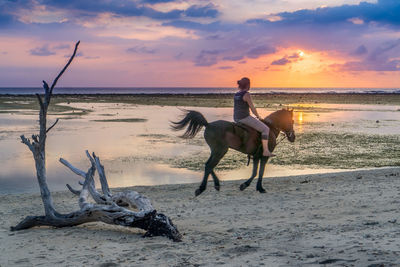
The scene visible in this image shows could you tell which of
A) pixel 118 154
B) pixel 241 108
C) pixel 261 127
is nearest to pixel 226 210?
pixel 261 127

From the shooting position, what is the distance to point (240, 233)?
7219 millimetres

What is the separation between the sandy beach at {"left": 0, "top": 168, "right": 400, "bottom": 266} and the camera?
231 inches

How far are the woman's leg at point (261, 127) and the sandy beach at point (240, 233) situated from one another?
1.12 meters

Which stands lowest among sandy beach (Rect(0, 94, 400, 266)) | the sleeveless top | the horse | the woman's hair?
sandy beach (Rect(0, 94, 400, 266))

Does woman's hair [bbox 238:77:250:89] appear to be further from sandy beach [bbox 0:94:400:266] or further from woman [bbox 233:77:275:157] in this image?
sandy beach [bbox 0:94:400:266]

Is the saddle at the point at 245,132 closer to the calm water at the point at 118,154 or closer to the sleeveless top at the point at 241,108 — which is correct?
the sleeveless top at the point at 241,108

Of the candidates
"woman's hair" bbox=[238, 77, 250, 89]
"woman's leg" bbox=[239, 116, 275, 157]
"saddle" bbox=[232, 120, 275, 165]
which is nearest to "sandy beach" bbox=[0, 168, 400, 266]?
"woman's leg" bbox=[239, 116, 275, 157]

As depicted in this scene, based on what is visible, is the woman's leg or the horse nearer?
the horse

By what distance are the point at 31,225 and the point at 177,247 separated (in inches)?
123

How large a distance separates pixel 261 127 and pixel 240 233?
14.2 feet

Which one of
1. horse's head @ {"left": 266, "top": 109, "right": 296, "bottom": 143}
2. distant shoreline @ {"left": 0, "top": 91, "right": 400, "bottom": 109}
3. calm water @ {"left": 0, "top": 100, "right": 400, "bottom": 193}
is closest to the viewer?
horse's head @ {"left": 266, "top": 109, "right": 296, "bottom": 143}

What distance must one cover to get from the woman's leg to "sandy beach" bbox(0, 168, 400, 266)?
1.12 meters

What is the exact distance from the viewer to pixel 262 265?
553 cm

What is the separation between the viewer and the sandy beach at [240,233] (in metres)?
5.87
